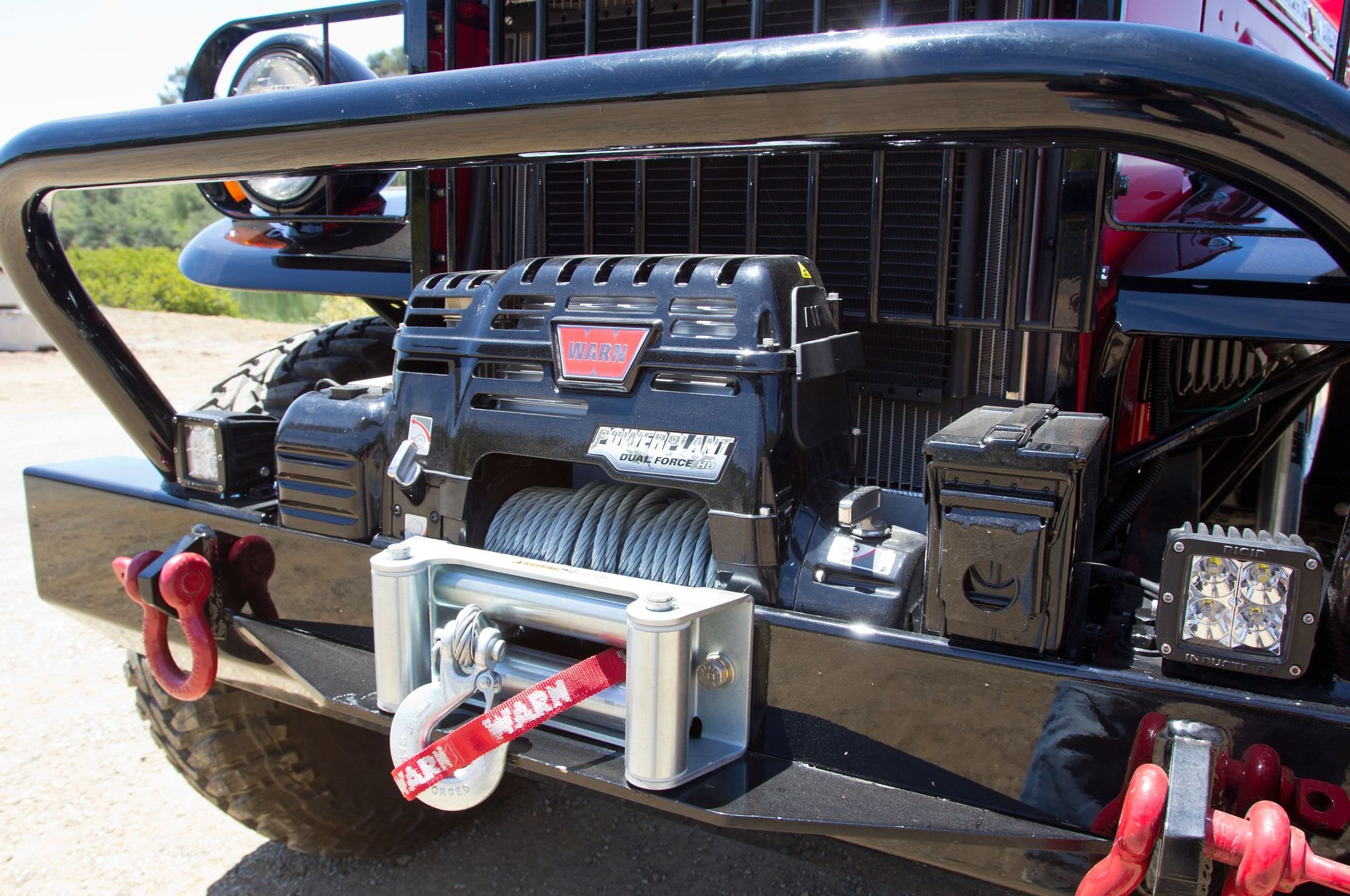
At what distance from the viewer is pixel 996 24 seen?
117cm

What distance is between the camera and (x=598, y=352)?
167 centimetres

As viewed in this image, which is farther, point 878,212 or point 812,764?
point 878,212

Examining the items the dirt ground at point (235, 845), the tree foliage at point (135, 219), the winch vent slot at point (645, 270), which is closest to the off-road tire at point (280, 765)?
the dirt ground at point (235, 845)

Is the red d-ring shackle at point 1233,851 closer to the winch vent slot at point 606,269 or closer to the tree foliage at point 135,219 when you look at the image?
the winch vent slot at point 606,269

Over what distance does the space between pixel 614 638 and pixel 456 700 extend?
27cm

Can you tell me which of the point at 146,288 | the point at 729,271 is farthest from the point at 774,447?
the point at 146,288

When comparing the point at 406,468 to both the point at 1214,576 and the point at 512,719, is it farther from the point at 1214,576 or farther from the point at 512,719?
the point at 1214,576

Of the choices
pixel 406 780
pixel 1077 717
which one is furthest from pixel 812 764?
pixel 406 780

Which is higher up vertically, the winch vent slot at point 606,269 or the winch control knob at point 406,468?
the winch vent slot at point 606,269

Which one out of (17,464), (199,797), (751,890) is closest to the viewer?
(751,890)

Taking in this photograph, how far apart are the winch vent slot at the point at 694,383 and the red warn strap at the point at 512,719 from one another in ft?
1.38

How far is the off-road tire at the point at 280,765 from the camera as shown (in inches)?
92.1

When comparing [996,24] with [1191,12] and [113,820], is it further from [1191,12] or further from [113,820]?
[113,820]

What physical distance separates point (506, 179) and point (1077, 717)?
166cm
